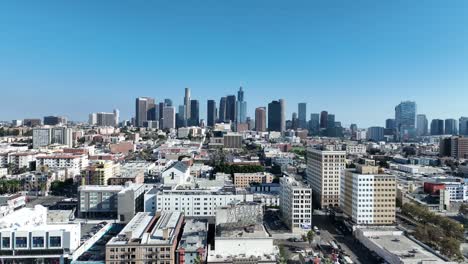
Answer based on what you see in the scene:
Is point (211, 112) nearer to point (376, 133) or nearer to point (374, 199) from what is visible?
point (376, 133)

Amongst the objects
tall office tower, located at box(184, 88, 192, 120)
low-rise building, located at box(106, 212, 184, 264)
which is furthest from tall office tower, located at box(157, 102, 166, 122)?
low-rise building, located at box(106, 212, 184, 264)

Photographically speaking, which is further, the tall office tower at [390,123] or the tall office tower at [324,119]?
the tall office tower at [390,123]

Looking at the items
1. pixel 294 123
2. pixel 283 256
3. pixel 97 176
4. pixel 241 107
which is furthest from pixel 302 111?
pixel 283 256

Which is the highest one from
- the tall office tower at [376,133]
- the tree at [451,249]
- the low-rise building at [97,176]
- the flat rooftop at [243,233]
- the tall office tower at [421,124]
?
the tall office tower at [421,124]

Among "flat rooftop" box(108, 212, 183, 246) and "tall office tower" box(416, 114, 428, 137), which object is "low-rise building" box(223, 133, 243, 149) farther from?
"tall office tower" box(416, 114, 428, 137)

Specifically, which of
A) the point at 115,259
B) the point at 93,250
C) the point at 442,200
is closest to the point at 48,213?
the point at 93,250

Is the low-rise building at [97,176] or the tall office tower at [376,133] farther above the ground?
the tall office tower at [376,133]

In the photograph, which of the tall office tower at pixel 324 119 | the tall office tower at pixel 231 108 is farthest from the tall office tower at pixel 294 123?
the tall office tower at pixel 231 108

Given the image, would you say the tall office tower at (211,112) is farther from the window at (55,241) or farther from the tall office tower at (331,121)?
the window at (55,241)
